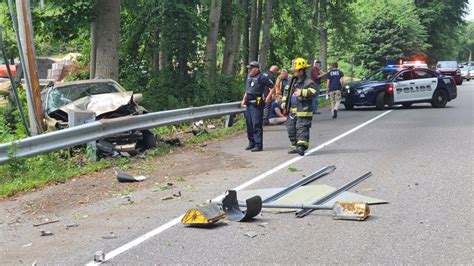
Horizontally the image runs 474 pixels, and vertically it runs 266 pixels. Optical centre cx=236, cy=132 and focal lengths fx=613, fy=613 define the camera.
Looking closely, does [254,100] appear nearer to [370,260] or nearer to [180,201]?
[180,201]

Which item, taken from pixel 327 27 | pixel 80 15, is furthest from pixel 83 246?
pixel 327 27

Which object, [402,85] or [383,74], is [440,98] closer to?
[402,85]

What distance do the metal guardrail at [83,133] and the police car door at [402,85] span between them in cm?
1106

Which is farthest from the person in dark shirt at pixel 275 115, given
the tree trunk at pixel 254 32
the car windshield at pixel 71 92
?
the tree trunk at pixel 254 32

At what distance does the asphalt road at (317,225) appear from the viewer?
211 inches

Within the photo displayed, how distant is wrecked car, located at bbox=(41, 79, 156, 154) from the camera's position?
11.4m

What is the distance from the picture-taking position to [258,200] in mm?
6605

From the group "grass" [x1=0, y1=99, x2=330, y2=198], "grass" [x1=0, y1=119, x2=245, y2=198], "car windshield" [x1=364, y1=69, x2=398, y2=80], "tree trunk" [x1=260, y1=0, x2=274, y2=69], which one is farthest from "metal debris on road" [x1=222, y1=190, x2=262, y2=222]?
"tree trunk" [x1=260, y1=0, x2=274, y2=69]

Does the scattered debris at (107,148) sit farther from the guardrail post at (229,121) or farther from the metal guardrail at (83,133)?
the guardrail post at (229,121)

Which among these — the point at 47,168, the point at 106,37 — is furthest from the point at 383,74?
the point at 47,168

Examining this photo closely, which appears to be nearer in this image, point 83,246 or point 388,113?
point 83,246

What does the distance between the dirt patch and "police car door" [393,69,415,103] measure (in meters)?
12.2

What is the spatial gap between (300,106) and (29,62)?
5243 millimetres

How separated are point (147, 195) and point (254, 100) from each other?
471cm
